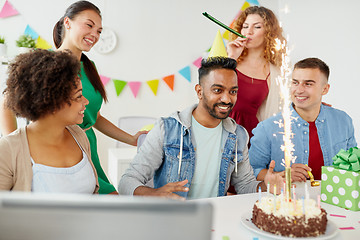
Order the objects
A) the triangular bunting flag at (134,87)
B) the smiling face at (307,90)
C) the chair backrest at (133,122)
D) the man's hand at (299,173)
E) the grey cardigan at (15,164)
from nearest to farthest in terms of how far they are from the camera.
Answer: the grey cardigan at (15,164) < the man's hand at (299,173) < the smiling face at (307,90) < the chair backrest at (133,122) < the triangular bunting flag at (134,87)

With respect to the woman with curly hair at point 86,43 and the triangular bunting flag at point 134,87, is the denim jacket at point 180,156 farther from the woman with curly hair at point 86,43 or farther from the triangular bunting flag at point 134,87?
the triangular bunting flag at point 134,87

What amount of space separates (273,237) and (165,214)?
557mm

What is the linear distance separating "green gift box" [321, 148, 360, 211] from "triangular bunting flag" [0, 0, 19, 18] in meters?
3.29

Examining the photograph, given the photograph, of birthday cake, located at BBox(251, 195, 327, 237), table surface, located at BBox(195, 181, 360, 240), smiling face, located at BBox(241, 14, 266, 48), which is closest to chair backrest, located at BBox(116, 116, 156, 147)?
smiling face, located at BBox(241, 14, 266, 48)

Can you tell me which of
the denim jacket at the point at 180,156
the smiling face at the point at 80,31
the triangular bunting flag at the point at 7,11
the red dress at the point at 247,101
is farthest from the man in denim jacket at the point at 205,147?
the triangular bunting flag at the point at 7,11

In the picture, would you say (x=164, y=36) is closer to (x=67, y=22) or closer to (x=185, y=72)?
(x=185, y=72)

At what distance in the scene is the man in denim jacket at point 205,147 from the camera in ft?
5.10

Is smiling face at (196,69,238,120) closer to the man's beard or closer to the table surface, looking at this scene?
the man's beard

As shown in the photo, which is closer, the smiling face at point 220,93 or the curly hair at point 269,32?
the smiling face at point 220,93

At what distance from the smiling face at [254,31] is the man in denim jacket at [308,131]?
578 millimetres

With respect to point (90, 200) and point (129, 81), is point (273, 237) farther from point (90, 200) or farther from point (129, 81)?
point (129, 81)

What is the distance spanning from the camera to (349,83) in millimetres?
3010

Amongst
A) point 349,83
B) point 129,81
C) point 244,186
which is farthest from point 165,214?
point 129,81

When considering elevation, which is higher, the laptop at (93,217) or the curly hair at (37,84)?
the curly hair at (37,84)
